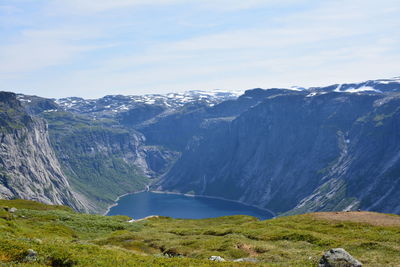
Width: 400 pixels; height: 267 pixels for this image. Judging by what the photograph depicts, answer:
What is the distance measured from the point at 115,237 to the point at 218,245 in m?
16.6

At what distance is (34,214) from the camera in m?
76.0

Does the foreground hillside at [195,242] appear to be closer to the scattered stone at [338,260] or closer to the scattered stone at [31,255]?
the scattered stone at [31,255]

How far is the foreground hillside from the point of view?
33344 mm

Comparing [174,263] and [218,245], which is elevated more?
[174,263]

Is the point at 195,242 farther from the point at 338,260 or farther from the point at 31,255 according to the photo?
the point at 31,255

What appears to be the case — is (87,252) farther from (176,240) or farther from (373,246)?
(373,246)

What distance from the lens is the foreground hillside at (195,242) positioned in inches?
1313

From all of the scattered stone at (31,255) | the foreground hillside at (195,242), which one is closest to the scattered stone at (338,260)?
the foreground hillside at (195,242)

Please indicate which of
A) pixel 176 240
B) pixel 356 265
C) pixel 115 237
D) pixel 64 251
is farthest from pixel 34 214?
pixel 356 265

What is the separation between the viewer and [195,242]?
53000 mm

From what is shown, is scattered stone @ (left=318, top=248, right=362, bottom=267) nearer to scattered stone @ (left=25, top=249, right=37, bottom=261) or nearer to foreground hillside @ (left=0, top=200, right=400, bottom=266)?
foreground hillside @ (left=0, top=200, right=400, bottom=266)

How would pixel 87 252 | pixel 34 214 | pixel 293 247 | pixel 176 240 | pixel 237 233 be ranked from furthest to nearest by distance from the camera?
pixel 34 214 < pixel 237 233 < pixel 176 240 < pixel 293 247 < pixel 87 252

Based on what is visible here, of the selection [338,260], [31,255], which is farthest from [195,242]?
[31,255]

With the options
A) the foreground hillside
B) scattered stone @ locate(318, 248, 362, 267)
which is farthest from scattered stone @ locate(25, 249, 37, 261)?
scattered stone @ locate(318, 248, 362, 267)
